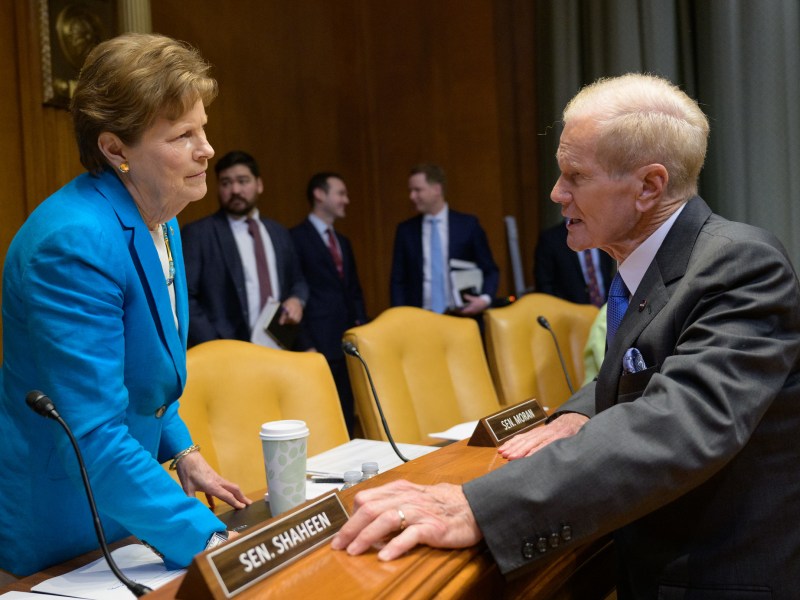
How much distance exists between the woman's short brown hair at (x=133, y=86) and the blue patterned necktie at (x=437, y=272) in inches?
164

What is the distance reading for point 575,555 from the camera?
1424mm

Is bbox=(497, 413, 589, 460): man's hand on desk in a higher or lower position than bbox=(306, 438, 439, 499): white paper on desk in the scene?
higher

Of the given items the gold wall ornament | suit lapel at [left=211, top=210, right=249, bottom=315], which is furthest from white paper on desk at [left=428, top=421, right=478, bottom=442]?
the gold wall ornament

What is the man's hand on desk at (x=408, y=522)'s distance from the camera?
3.45ft

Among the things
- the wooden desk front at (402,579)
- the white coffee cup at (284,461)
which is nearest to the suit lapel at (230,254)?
the white coffee cup at (284,461)

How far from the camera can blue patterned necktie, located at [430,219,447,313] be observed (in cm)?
573

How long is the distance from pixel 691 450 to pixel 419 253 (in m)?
4.71

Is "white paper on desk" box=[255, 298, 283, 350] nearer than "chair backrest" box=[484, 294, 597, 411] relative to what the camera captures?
No

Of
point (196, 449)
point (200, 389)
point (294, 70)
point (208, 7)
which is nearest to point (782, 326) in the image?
point (196, 449)

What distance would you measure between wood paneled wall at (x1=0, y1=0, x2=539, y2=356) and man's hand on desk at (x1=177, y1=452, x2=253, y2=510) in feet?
14.6

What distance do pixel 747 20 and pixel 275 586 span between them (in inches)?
206

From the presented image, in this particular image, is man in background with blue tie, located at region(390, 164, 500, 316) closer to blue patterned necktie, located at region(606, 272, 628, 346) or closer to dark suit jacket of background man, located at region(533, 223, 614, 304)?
dark suit jacket of background man, located at region(533, 223, 614, 304)

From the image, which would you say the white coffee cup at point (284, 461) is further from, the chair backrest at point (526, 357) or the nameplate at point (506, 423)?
the chair backrest at point (526, 357)

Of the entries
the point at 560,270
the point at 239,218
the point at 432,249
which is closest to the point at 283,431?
the point at 239,218
